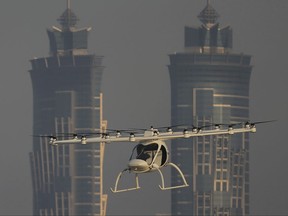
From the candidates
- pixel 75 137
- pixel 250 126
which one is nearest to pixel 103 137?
pixel 75 137

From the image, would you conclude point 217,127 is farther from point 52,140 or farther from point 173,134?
point 52,140

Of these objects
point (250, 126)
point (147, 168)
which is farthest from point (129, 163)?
point (250, 126)

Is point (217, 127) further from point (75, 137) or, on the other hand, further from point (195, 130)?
point (75, 137)

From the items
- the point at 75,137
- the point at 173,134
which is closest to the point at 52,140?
the point at 75,137

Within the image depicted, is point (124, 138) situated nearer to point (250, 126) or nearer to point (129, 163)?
point (129, 163)
